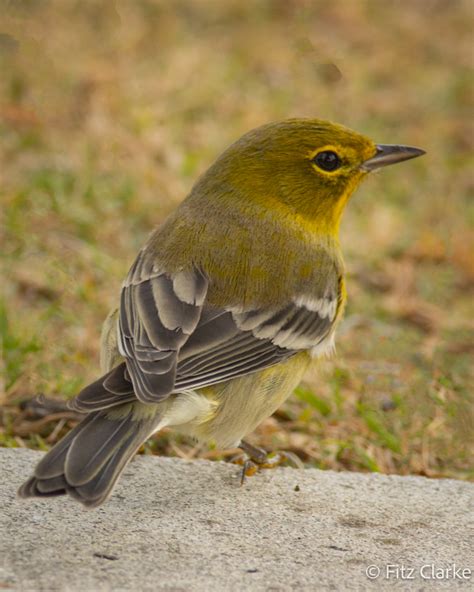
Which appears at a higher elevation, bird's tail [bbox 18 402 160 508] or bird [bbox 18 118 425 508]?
bird [bbox 18 118 425 508]

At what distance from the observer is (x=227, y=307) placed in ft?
13.5

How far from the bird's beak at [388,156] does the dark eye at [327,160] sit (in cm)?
13

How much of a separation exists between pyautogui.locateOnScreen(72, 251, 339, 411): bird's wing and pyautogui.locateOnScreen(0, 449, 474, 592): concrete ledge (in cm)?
44

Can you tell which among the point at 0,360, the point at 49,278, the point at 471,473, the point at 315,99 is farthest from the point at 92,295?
the point at 315,99

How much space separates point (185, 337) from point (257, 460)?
85 cm

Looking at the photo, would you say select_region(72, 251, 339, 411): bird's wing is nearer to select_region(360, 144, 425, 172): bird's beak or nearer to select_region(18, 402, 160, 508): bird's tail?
select_region(18, 402, 160, 508): bird's tail

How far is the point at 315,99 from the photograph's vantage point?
9422 millimetres

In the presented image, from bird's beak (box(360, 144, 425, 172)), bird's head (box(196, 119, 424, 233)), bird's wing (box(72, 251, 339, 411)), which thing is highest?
bird's beak (box(360, 144, 425, 172))

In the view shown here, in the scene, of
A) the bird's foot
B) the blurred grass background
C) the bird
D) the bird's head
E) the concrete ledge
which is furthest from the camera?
the blurred grass background

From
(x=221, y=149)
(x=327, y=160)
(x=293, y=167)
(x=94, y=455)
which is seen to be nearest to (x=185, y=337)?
(x=94, y=455)

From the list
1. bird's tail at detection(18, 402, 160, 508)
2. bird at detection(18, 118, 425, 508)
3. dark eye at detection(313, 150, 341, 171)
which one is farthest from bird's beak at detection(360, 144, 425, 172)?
bird's tail at detection(18, 402, 160, 508)

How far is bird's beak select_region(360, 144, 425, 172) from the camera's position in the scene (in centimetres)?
480

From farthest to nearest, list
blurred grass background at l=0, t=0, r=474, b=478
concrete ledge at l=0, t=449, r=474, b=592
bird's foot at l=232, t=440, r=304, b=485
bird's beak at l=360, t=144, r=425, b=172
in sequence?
blurred grass background at l=0, t=0, r=474, b=478 → bird's beak at l=360, t=144, r=425, b=172 → bird's foot at l=232, t=440, r=304, b=485 → concrete ledge at l=0, t=449, r=474, b=592

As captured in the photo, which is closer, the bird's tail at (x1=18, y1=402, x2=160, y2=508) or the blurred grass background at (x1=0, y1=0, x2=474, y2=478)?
the bird's tail at (x1=18, y1=402, x2=160, y2=508)
